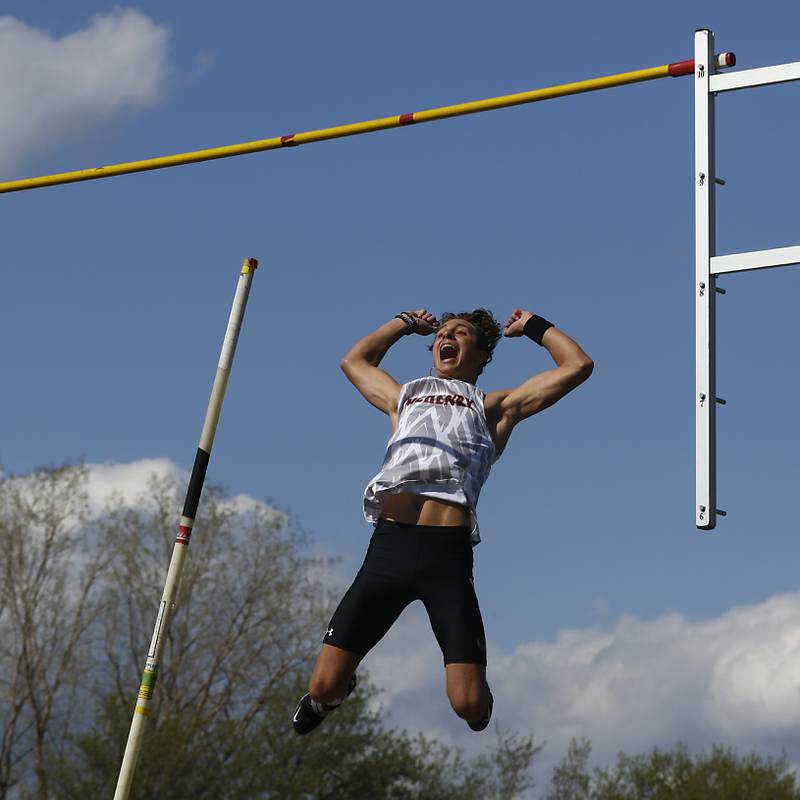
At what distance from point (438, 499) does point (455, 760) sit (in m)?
31.8

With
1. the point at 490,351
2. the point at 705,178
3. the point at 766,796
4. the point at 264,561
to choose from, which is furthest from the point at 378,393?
the point at 766,796

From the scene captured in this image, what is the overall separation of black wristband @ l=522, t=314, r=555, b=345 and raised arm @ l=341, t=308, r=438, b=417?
0.47 meters

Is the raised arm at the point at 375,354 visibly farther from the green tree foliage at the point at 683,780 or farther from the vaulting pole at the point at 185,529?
the green tree foliage at the point at 683,780

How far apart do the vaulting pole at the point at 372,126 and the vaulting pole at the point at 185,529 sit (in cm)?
98

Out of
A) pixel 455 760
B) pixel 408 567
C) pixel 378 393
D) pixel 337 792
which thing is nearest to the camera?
pixel 408 567

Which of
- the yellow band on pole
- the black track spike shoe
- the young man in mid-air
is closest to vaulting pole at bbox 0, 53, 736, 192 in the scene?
the yellow band on pole

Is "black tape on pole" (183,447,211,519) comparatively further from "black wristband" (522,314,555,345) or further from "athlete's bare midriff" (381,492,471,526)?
"black wristband" (522,314,555,345)

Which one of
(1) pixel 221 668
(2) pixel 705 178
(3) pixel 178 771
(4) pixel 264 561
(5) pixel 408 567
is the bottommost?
(5) pixel 408 567

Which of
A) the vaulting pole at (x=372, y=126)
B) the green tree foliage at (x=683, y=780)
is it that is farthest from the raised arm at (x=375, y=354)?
the green tree foliage at (x=683, y=780)

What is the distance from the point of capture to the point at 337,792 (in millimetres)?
34312

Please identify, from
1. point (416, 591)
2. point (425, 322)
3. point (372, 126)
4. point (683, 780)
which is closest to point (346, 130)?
point (372, 126)

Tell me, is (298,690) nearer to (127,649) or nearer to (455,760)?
(127,649)

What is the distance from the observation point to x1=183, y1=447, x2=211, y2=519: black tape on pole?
7.73 metres

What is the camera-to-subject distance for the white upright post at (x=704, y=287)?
6.74m
